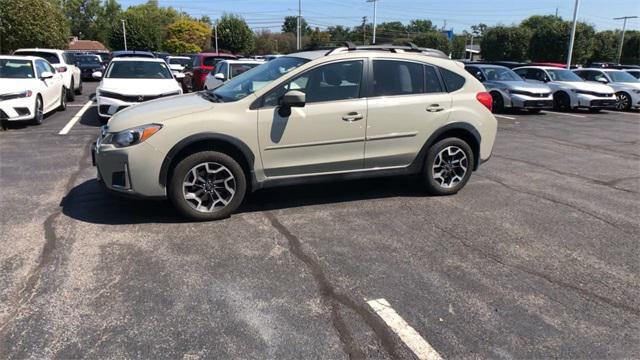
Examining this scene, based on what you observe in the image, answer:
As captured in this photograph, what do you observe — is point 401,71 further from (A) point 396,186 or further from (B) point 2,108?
(B) point 2,108

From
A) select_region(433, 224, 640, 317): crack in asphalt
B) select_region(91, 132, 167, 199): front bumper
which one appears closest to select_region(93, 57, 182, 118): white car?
select_region(91, 132, 167, 199): front bumper

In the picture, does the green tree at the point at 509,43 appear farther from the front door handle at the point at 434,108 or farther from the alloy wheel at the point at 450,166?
the front door handle at the point at 434,108

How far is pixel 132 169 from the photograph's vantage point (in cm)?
471

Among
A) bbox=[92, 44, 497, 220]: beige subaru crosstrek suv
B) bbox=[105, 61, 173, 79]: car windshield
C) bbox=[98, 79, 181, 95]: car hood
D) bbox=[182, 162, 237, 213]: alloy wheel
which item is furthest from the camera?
bbox=[105, 61, 173, 79]: car windshield

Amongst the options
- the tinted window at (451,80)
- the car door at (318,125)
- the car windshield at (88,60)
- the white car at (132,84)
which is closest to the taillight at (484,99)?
the tinted window at (451,80)

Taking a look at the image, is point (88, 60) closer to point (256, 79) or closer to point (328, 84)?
point (256, 79)

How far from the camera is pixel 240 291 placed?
3.67 meters

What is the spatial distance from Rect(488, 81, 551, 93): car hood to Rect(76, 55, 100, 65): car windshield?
19.5 metres

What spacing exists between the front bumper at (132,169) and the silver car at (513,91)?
12.5 metres

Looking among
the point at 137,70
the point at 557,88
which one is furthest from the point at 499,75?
the point at 137,70

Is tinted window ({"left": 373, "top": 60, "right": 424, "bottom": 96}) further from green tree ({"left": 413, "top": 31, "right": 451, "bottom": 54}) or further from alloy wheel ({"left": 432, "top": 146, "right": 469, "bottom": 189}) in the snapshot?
green tree ({"left": 413, "top": 31, "right": 451, "bottom": 54})

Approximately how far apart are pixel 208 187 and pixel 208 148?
1.27ft

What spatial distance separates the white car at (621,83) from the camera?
17.9 m

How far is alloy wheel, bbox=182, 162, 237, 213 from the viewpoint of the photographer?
4.91 m
